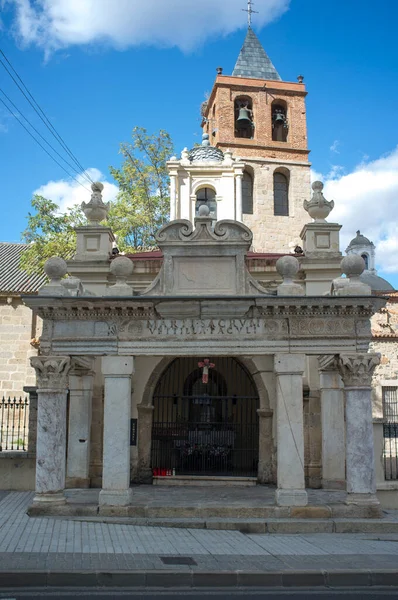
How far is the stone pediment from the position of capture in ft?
38.6

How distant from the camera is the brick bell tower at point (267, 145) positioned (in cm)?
2692

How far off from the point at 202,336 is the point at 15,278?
2138 cm

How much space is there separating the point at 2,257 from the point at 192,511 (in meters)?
25.7

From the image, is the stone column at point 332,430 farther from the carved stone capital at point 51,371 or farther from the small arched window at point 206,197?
the small arched window at point 206,197

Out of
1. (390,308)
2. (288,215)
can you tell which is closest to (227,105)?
(288,215)

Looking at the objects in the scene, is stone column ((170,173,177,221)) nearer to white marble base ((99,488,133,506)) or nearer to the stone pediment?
the stone pediment

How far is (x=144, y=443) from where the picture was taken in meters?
14.5

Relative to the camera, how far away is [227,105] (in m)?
30.1

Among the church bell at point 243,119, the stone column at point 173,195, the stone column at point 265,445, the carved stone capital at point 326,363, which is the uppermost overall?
the church bell at point 243,119

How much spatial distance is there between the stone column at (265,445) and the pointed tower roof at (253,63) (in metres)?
22.1

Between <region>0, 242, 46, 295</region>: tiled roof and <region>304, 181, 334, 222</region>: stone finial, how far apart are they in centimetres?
1602

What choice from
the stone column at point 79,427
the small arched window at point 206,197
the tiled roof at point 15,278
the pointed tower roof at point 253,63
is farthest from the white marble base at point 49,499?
the pointed tower roof at point 253,63
